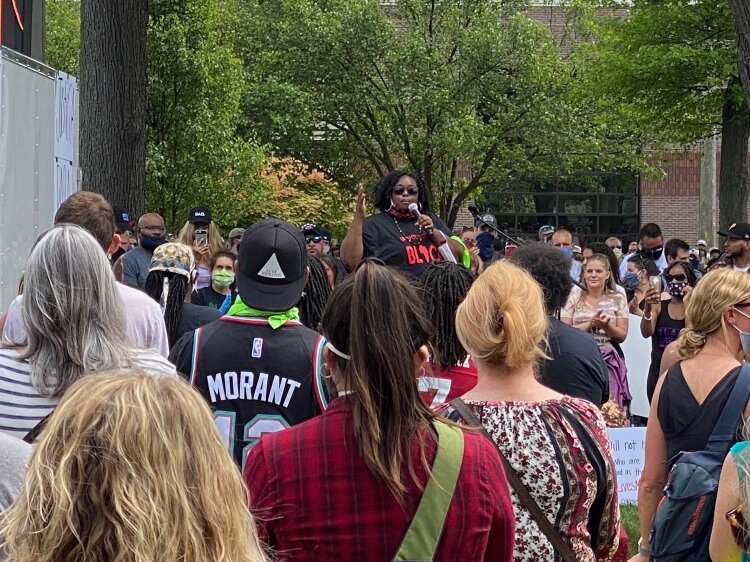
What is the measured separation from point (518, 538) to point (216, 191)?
2308cm

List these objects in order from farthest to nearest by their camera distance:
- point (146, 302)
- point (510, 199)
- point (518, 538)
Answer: point (510, 199) → point (146, 302) → point (518, 538)

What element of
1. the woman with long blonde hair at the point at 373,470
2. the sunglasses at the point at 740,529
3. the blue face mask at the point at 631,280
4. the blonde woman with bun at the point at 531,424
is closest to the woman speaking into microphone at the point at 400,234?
the blue face mask at the point at 631,280

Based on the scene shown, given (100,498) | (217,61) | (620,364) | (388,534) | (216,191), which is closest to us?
(100,498)

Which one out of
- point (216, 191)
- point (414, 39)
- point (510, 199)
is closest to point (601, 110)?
point (414, 39)

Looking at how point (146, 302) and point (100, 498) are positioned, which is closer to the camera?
point (100, 498)

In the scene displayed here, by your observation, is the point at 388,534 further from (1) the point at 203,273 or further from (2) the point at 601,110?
(2) the point at 601,110

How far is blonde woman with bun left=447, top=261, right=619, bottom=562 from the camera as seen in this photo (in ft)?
10.3

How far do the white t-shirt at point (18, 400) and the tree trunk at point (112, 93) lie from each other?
8.47 metres

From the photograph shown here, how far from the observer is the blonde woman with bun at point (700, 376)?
4.11 m

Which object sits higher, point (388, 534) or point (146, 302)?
point (146, 302)

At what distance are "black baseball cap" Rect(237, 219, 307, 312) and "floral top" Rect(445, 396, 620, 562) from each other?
0.83m

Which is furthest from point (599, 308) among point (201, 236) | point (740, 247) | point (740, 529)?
point (740, 529)

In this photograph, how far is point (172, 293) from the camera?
5.61 metres

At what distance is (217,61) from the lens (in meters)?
22.7
